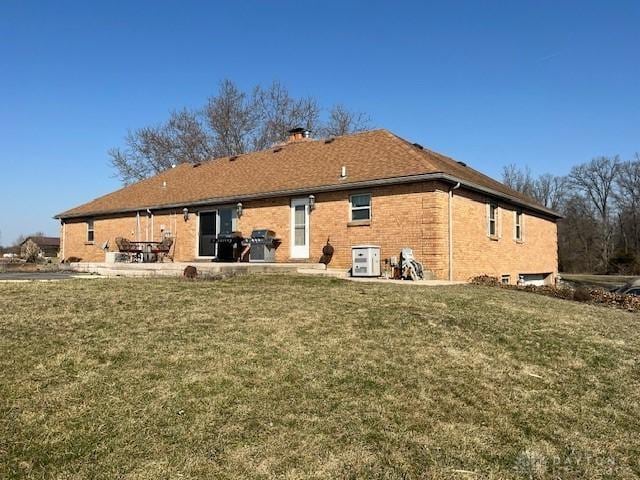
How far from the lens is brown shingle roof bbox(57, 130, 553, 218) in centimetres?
1605

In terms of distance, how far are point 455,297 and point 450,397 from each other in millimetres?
5207

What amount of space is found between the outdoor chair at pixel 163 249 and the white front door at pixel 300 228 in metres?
6.24

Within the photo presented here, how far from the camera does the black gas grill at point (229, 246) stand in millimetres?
18562

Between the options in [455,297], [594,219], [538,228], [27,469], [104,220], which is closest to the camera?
[27,469]

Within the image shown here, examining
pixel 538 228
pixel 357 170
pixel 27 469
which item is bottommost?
pixel 27 469

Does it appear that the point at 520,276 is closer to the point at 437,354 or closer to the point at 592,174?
the point at 437,354

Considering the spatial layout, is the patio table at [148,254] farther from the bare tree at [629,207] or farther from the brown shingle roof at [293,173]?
the bare tree at [629,207]

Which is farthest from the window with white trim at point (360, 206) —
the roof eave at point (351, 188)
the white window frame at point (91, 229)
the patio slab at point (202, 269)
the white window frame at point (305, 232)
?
the white window frame at point (91, 229)

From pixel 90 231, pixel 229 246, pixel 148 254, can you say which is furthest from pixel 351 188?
pixel 90 231

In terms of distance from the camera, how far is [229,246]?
1909 centimetres

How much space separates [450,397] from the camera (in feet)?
17.3

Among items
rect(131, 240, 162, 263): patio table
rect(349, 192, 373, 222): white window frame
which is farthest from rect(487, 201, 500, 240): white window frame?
rect(131, 240, 162, 263): patio table

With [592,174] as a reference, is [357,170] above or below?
below

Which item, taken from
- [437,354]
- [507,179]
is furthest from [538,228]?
[507,179]
